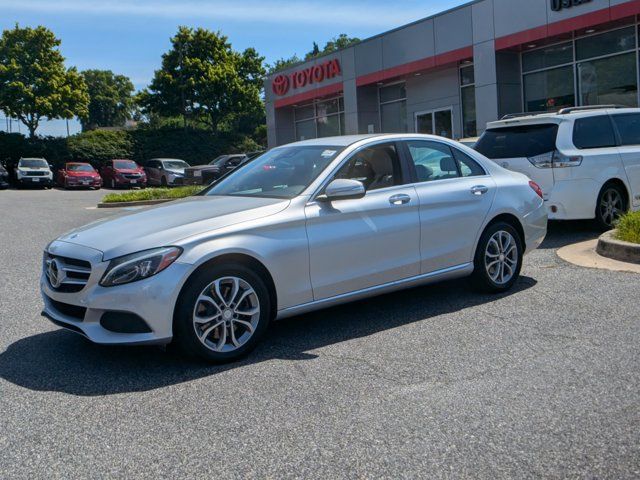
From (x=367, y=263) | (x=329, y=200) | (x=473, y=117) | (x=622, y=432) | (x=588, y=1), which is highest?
(x=588, y=1)

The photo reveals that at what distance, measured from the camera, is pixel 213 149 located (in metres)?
45.5

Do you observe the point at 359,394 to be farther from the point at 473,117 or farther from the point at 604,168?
the point at 473,117

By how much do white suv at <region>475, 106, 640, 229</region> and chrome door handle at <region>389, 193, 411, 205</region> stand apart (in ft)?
13.0

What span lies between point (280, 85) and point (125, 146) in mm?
12553

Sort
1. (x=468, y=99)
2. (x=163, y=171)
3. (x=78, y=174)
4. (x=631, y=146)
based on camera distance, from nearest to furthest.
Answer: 1. (x=631, y=146)
2. (x=468, y=99)
3. (x=78, y=174)
4. (x=163, y=171)

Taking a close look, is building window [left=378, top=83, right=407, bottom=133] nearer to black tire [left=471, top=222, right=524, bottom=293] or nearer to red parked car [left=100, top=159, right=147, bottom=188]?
Result: red parked car [left=100, top=159, right=147, bottom=188]

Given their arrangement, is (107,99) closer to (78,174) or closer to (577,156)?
(78,174)

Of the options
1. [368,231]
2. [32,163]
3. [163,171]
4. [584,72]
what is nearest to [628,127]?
[368,231]

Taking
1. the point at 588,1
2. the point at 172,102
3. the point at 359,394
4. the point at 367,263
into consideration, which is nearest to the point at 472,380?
the point at 359,394

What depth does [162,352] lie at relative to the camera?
197 inches

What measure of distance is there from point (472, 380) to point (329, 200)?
1783 millimetres

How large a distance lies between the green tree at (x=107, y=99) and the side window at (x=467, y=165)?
349 ft

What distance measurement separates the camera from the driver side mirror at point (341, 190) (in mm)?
5160

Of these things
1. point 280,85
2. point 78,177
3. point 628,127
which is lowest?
point 628,127
